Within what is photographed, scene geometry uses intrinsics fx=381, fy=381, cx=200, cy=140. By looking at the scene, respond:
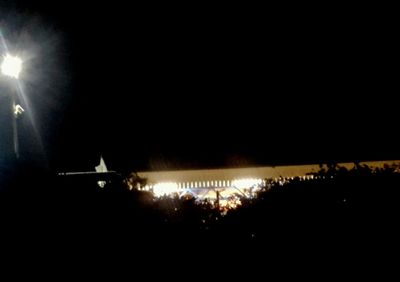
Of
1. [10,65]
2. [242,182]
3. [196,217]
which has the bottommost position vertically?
[196,217]

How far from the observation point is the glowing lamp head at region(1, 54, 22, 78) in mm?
8508

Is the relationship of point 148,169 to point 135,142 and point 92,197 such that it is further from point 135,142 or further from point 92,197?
point 92,197

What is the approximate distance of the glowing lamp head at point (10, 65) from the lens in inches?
335

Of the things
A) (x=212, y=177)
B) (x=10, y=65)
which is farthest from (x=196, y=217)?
(x=212, y=177)

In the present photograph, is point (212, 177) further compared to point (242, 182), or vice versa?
point (212, 177)

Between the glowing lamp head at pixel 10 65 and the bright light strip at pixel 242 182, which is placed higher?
the glowing lamp head at pixel 10 65

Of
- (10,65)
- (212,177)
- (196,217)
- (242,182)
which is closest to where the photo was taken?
(196,217)

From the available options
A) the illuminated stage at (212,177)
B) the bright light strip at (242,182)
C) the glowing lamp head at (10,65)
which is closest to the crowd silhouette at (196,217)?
the glowing lamp head at (10,65)

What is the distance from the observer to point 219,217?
6.16 meters

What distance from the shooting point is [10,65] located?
8492mm

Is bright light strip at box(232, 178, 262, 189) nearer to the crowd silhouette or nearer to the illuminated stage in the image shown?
the illuminated stage

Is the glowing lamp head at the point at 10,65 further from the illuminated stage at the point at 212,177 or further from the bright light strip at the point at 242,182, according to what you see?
the bright light strip at the point at 242,182

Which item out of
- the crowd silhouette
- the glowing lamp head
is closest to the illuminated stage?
the glowing lamp head

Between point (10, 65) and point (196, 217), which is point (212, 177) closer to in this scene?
point (196, 217)
